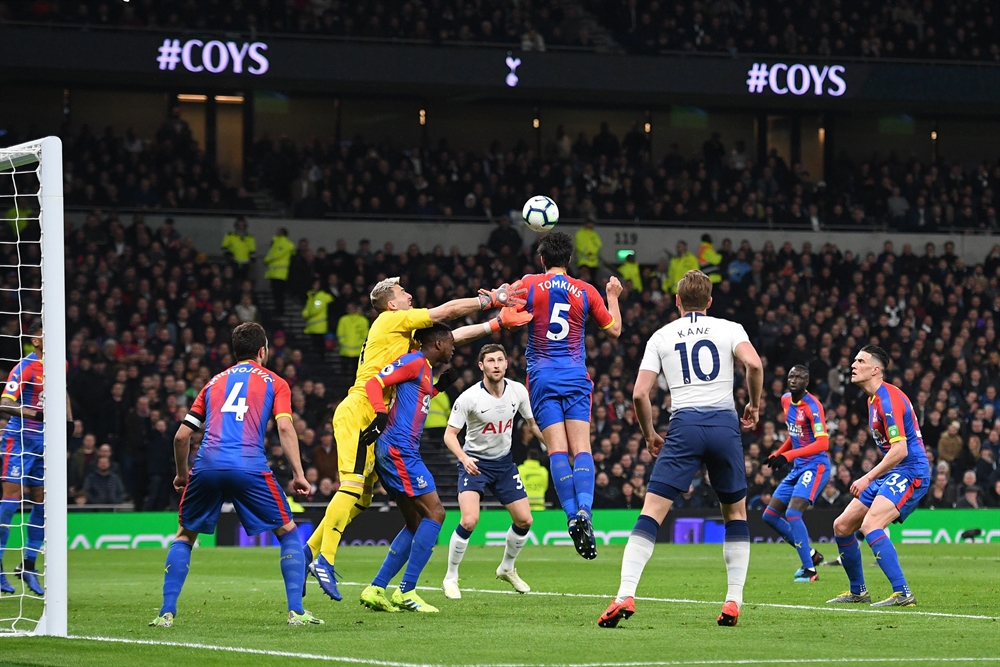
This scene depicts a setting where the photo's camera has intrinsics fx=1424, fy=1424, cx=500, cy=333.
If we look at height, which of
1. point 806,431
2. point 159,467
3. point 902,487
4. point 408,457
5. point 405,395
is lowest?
point 159,467

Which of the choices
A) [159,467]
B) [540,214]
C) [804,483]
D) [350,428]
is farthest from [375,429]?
[159,467]

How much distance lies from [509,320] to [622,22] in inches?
978

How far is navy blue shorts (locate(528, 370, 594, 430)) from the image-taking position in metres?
11.9

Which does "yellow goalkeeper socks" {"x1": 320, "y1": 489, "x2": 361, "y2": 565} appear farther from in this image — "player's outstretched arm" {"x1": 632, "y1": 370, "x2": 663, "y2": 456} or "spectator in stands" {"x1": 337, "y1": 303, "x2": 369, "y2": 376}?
"spectator in stands" {"x1": 337, "y1": 303, "x2": 369, "y2": 376}

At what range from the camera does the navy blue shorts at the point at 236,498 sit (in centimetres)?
1012

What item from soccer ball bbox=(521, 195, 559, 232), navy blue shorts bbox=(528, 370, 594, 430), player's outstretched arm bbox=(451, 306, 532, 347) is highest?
soccer ball bbox=(521, 195, 559, 232)

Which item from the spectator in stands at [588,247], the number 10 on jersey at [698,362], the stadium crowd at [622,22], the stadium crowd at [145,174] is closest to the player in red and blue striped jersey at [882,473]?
the number 10 on jersey at [698,362]

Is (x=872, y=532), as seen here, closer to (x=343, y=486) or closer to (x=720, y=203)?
(x=343, y=486)

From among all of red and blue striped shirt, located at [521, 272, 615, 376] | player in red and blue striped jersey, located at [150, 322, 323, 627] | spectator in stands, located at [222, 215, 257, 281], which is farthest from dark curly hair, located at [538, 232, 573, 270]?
spectator in stands, located at [222, 215, 257, 281]

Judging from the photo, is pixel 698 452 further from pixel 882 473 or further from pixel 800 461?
pixel 800 461

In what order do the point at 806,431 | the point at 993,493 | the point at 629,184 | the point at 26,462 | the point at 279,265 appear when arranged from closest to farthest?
1. the point at 26,462
2. the point at 806,431
3. the point at 993,493
4. the point at 279,265
5. the point at 629,184

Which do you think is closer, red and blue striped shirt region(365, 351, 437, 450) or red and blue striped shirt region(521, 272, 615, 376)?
red and blue striped shirt region(365, 351, 437, 450)

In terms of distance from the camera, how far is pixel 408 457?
446 inches

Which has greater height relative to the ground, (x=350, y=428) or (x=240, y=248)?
(x=240, y=248)
